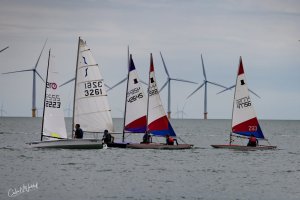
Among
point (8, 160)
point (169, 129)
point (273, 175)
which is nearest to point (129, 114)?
point (169, 129)

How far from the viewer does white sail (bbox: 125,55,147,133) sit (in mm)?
70062

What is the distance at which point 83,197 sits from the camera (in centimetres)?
4044

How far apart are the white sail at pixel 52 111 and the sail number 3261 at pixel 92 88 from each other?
2.63 m

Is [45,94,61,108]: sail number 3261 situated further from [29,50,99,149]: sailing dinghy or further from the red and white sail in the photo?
the red and white sail

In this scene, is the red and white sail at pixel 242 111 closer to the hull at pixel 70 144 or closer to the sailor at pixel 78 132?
the hull at pixel 70 144

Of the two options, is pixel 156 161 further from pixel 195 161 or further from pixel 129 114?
pixel 129 114

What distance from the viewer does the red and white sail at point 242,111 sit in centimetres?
7162

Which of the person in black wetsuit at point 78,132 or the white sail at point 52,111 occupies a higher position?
the white sail at point 52,111

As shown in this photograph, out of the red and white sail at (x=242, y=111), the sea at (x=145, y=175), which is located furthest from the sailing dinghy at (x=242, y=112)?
the sea at (x=145, y=175)

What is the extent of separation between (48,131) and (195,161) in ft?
43.7

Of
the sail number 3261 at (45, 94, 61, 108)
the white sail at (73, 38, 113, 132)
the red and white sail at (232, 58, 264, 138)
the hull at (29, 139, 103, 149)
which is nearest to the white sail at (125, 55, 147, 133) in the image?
the white sail at (73, 38, 113, 132)

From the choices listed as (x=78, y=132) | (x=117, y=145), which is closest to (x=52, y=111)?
(x=78, y=132)

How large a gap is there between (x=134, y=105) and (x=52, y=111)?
9.40 metres
